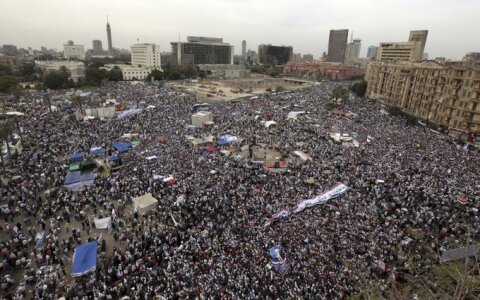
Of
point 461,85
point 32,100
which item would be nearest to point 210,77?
point 32,100

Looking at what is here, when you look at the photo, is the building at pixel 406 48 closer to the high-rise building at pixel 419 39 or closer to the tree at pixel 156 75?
the high-rise building at pixel 419 39

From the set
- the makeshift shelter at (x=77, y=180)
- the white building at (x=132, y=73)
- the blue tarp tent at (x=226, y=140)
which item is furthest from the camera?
the white building at (x=132, y=73)

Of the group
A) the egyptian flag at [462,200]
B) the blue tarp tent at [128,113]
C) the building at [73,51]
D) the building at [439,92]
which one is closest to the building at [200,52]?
the building at [73,51]

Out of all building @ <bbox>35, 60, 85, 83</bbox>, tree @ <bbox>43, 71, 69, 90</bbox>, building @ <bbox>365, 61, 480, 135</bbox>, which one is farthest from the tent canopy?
building @ <bbox>35, 60, 85, 83</bbox>

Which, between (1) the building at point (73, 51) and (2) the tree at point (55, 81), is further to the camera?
(1) the building at point (73, 51)

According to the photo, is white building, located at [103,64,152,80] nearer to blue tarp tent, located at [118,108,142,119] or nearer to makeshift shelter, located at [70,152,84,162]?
blue tarp tent, located at [118,108,142,119]

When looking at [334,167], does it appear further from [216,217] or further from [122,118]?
[122,118]

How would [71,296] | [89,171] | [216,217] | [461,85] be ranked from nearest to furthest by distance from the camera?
[71,296] → [216,217] → [89,171] → [461,85]
